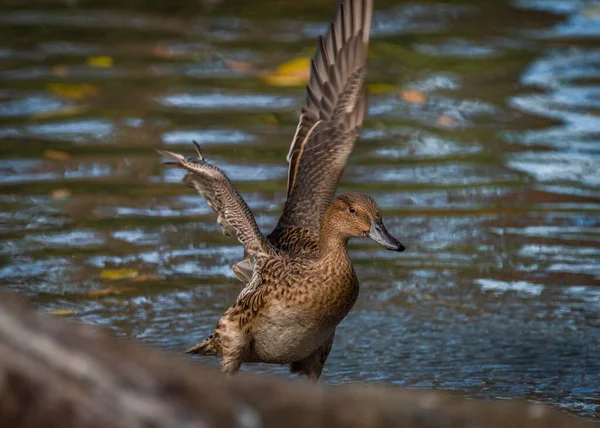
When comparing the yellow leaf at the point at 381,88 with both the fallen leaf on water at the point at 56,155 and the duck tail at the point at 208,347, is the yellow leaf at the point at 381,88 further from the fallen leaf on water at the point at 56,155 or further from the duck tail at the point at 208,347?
the duck tail at the point at 208,347

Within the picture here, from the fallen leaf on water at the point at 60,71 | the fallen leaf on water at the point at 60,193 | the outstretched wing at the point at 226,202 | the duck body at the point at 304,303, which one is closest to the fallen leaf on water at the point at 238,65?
the fallen leaf on water at the point at 60,71

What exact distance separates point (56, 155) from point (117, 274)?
108 inches

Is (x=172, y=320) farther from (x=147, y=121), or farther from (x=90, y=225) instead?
(x=147, y=121)

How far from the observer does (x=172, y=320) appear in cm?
850

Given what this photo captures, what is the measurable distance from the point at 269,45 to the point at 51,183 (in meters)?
5.05

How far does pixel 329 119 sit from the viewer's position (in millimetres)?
8188

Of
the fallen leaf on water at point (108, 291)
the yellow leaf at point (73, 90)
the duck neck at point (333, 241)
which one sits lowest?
the fallen leaf on water at point (108, 291)

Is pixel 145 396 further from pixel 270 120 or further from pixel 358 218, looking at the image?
pixel 270 120

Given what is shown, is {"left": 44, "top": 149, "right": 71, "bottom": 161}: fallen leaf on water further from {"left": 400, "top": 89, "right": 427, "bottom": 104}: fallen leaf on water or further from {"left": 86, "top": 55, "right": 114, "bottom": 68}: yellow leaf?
{"left": 400, "top": 89, "right": 427, "bottom": 104}: fallen leaf on water

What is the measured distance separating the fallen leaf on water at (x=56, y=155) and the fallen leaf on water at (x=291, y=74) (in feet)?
10.1

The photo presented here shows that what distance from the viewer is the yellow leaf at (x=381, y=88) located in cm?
1350

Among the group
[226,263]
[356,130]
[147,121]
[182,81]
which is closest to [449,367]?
[356,130]

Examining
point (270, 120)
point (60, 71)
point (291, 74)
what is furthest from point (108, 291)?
point (60, 71)

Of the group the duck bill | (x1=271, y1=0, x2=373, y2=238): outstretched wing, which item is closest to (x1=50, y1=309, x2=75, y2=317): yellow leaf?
(x1=271, y1=0, x2=373, y2=238): outstretched wing
